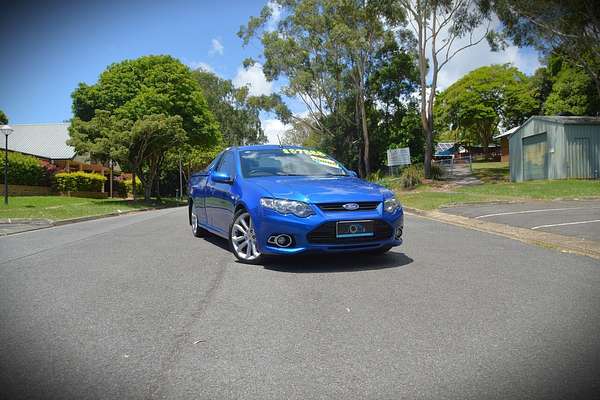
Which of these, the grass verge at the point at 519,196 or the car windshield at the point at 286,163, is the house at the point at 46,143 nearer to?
the grass verge at the point at 519,196

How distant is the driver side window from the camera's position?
7.52 meters

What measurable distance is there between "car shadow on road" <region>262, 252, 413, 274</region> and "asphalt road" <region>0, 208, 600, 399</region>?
3 centimetres

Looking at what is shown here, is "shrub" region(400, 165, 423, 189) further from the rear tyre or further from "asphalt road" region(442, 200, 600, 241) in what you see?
the rear tyre

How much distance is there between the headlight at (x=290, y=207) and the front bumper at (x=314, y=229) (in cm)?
5

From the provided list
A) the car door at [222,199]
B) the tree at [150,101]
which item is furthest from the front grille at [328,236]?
the tree at [150,101]

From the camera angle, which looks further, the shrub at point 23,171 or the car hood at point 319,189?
the shrub at point 23,171

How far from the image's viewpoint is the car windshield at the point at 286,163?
7207mm

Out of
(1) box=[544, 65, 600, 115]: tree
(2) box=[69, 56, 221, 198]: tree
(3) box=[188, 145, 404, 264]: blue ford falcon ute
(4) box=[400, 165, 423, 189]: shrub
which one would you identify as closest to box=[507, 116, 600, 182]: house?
(4) box=[400, 165, 423, 189]: shrub

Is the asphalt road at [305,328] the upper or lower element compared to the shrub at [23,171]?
lower

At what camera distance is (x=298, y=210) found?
19.1 feet

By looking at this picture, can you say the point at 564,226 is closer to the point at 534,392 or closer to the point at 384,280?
the point at 384,280

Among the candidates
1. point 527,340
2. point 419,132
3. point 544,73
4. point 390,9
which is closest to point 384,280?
point 527,340

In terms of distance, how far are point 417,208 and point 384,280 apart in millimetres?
10983

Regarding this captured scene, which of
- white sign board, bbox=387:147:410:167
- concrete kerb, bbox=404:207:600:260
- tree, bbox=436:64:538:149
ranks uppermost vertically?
tree, bbox=436:64:538:149
